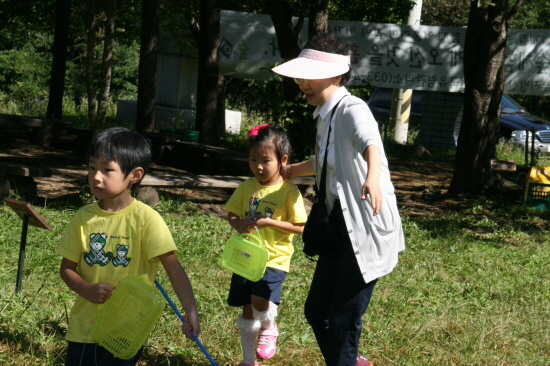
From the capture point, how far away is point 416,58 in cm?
1216

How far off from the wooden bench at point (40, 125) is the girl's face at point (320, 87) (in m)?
10.1

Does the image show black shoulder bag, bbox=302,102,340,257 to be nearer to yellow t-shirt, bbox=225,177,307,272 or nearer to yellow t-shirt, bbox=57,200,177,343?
yellow t-shirt, bbox=225,177,307,272

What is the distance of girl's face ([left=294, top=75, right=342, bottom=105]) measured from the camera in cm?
319

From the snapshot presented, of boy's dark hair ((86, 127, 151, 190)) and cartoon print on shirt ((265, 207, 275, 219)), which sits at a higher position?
boy's dark hair ((86, 127, 151, 190))

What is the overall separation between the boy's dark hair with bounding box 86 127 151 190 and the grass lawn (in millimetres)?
1468

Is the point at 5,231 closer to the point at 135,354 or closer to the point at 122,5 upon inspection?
the point at 135,354

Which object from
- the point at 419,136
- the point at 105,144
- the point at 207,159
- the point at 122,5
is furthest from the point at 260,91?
the point at 419,136

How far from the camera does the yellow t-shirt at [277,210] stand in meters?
3.77

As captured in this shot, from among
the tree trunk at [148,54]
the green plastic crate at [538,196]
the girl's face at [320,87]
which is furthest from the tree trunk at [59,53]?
the girl's face at [320,87]

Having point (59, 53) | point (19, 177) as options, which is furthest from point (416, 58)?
point (59, 53)

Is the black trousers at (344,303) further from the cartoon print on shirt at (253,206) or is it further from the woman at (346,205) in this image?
the cartoon print on shirt at (253,206)

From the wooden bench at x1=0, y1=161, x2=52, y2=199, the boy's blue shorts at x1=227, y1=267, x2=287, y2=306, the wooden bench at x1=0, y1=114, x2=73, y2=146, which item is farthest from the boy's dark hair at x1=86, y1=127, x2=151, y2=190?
the wooden bench at x1=0, y1=114, x2=73, y2=146

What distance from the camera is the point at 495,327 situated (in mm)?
4570

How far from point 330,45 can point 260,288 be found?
4.43 ft
